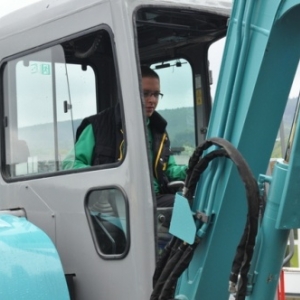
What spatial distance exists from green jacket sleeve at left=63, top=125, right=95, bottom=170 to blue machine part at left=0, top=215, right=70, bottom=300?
0.43 meters

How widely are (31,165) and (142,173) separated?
75 centimetres

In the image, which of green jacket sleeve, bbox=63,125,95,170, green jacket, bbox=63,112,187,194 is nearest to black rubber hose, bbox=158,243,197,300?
green jacket, bbox=63,112,187,194

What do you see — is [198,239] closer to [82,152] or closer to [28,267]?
[28,267]

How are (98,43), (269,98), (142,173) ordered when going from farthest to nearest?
(98,43) < (142,173) < (269,98)

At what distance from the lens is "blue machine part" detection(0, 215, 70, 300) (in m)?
2.67

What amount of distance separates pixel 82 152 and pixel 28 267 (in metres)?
0.70

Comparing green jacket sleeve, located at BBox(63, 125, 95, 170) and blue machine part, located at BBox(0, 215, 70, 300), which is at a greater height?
green jacket sleeve, located at BBox(63, 125, 95, 170)

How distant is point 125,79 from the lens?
2982 mm

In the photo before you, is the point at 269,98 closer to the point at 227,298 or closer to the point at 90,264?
the point at 227,298

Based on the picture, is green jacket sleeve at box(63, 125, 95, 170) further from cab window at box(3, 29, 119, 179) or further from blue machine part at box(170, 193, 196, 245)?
blue machine part at box(170, 193, 196, 245)

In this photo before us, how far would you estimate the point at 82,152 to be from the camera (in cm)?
324

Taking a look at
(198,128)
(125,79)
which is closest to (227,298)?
(125,79)

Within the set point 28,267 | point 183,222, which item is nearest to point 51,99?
point 28,267

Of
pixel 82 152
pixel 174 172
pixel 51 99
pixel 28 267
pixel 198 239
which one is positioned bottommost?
pixel 28 267
